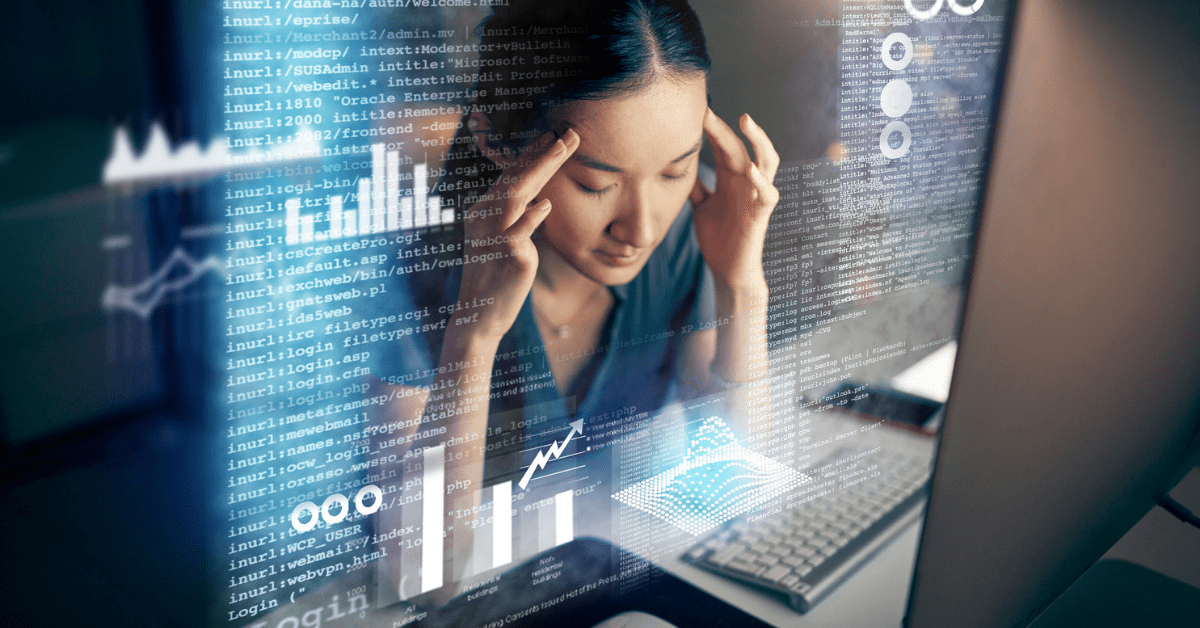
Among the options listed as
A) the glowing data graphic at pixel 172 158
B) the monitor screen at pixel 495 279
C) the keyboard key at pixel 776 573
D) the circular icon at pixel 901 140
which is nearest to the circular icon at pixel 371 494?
the monitor screen at pixel 495 279

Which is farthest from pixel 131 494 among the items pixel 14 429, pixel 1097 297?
pixel 1097 297

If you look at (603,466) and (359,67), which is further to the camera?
(603,466)

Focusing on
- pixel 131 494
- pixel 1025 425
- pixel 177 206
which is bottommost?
pixel 1025 425

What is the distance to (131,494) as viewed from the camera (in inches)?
15.6

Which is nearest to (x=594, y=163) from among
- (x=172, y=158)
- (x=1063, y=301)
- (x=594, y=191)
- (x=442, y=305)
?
(x=594, y=191)

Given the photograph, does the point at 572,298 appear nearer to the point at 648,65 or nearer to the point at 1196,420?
the point at 648,65

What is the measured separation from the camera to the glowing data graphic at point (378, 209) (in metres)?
0.42

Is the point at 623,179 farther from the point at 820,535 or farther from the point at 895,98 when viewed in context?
the point at 820,535

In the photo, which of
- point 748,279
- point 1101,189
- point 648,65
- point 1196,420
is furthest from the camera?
point 1196,420

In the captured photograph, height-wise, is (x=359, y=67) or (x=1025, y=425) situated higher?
(x=359, y=67)

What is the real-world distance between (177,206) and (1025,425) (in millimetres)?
1040

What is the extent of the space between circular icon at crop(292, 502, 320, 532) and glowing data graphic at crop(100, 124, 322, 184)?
0.67 ft

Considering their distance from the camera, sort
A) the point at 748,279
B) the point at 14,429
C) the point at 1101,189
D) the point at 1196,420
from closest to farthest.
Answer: the point at 14,429 → the point at 748,279 → the point at 1101,189 → the point at 1196,420

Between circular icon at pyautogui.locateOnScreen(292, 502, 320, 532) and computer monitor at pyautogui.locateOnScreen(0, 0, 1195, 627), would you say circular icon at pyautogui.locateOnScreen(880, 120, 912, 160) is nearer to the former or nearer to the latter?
computer monitor at pyautogui.locateOnScreen(0, 0, 1195, 627)
